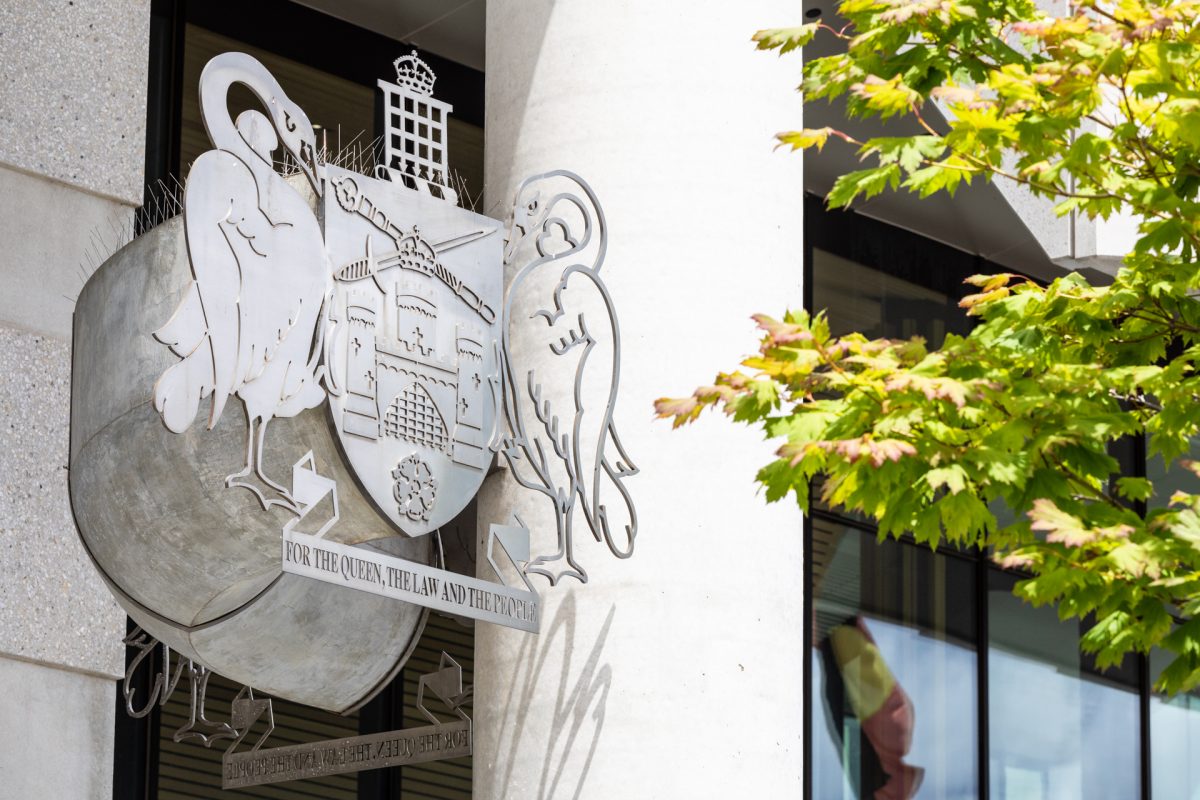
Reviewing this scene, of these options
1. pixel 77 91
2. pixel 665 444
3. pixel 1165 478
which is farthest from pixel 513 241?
pixel 1165 478

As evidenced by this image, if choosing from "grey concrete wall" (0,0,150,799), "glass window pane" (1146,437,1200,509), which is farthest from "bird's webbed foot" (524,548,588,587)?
"glass window pane" (1146,437,1200,509)

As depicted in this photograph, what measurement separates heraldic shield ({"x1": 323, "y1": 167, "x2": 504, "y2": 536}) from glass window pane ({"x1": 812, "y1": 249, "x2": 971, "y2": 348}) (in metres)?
7.62

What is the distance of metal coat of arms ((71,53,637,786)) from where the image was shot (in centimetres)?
840

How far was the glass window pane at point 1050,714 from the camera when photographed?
17.8 meters

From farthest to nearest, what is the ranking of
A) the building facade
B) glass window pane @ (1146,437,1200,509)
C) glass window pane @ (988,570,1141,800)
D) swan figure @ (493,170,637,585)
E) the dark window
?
glass window pane @ (1146,437,1200,509)
glass window pane @ (988,570,1141,800)
the dark window
the building facade
swan figure @ (493,170,637,585)

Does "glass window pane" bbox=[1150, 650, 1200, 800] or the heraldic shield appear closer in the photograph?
the heraldic shield

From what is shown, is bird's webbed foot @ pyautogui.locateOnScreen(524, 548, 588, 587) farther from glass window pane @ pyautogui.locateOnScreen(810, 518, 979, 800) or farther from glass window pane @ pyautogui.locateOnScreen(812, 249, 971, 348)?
glass window pane @ pyautogui.locateOnScreen(812, 249, 971, 348)

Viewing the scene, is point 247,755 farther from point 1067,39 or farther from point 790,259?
point 1067,39

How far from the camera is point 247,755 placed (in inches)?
428

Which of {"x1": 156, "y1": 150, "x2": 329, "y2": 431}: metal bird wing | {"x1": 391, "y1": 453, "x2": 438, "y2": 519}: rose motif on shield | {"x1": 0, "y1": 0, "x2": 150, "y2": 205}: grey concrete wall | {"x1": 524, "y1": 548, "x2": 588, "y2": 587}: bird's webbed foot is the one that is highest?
{"x1": 0, "y1": 0, "x2": 150, "y2": 205}: grey concrete wall

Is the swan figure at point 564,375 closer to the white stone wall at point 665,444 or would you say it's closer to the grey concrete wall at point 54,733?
the white stone wall at point 665,444

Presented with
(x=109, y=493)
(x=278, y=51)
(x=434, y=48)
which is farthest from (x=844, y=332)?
(x=109, y=493)

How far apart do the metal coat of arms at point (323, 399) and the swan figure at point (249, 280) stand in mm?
11

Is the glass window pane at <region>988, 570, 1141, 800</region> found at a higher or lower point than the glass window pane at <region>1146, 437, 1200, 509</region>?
lower
